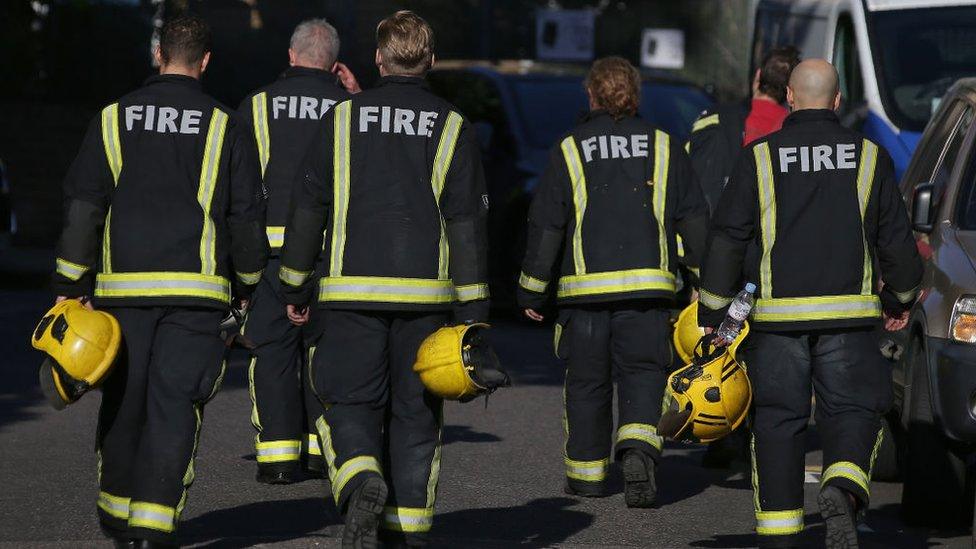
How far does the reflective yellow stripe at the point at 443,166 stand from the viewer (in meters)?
6.64

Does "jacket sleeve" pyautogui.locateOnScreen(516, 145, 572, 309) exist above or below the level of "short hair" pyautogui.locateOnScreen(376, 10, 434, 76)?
below

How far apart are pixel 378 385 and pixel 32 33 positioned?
1563cm

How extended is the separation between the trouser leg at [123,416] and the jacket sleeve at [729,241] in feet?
6.30

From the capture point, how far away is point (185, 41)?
679 centimetres

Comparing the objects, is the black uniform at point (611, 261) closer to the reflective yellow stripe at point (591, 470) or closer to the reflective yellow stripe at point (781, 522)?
the reflective yellow stripe at point (591, 470)

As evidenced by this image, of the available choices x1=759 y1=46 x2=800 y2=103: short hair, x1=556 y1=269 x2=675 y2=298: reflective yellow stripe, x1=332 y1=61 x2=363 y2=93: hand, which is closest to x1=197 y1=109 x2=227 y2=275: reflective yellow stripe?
x1=556 y1=269 x2=675 y2=298: reflective yellow stripe

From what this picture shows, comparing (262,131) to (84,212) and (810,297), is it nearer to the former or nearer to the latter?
(84,212)

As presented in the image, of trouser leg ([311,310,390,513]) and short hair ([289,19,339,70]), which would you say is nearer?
trouser leg ([311,310,390,513])

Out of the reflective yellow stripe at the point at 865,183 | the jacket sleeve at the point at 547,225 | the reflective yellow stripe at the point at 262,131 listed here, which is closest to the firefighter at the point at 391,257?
the reflective yellow stripe at the point at 865,183

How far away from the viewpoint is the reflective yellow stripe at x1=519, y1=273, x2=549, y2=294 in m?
8.46

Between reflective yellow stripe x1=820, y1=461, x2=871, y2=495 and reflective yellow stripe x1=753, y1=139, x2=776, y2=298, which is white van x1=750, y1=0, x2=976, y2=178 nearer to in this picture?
reflective yellow stripe x1=753, y1=139, x2=776, y2=298

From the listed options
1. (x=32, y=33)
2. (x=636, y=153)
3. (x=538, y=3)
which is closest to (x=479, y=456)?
(x=636, y=153)

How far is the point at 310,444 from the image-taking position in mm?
8758

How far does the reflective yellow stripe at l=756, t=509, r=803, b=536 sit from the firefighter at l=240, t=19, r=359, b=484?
2.43m
